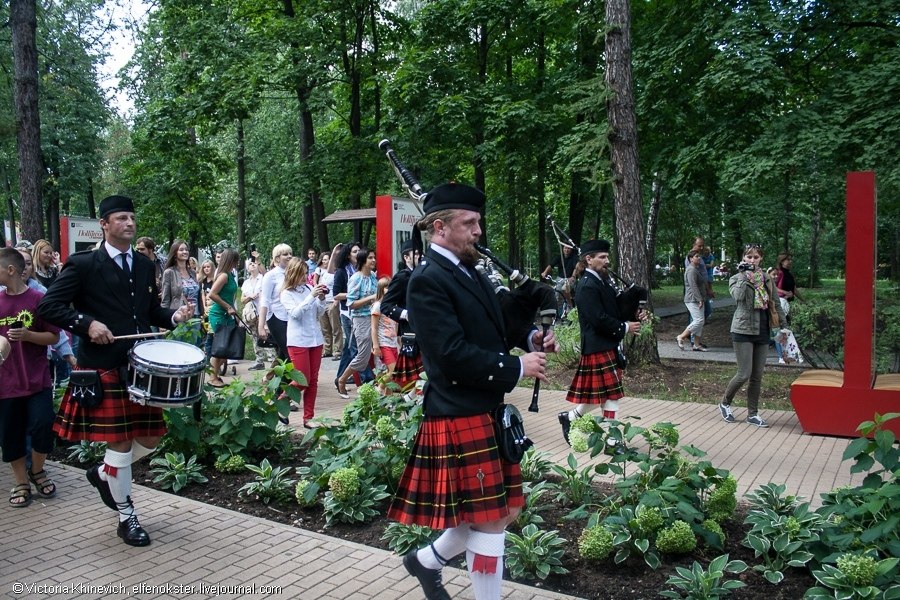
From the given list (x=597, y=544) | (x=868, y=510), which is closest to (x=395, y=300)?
(x=597, y=544)

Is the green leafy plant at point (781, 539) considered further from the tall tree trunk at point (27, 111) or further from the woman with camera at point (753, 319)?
the tall tree trunk at point (27, 111)

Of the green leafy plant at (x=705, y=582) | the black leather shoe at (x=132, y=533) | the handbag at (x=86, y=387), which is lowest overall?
the black leather shoe at (x=132, y=533)

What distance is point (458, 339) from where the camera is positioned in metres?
2.91

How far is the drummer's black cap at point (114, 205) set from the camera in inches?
175

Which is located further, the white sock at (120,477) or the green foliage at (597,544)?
the white sock at (120,477)

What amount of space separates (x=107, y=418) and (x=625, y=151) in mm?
9024

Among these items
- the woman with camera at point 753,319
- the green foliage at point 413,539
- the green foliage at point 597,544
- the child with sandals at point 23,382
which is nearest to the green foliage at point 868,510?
the green foliage at point 597,544

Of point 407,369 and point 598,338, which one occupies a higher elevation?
point 598,338

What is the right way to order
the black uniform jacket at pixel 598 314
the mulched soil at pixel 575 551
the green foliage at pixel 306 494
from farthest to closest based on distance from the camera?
the black uniform jacket at pixel 598 314 → the green foliage at pixel 306 494 → the mulched soil at pixel 575 551

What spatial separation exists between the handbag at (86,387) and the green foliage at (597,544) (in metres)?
3.03

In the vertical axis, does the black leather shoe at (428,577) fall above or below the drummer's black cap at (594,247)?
below

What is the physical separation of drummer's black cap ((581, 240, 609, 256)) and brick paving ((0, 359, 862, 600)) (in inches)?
86.4

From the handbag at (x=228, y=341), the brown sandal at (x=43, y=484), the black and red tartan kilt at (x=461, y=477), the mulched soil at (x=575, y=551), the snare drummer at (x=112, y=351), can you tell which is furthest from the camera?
the handbag at (x=228, y=341)

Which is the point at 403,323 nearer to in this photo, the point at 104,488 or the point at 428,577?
the point at 104,488
